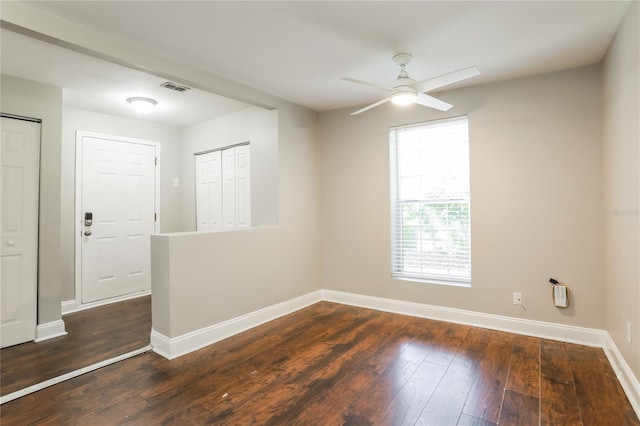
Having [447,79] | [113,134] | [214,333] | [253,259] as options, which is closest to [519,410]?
[447,79]

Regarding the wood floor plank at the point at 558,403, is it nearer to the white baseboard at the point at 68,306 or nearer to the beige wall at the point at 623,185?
the beige wall at the point at 623,185

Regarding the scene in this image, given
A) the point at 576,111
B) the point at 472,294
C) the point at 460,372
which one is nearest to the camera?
the point at 460,372

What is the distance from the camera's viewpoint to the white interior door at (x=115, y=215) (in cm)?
422

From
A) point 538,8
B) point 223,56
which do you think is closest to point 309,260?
point 223,56

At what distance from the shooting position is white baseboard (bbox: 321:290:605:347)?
2899 millimetres

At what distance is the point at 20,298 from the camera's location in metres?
3.08

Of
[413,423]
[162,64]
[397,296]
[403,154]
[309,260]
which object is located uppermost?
[162,64]

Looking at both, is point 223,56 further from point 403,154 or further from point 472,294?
point 472,294

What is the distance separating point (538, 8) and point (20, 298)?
4.80 metres

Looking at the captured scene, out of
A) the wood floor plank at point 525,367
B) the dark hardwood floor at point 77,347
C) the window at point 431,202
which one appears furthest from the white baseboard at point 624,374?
the dark hardwood floor at point 77,347

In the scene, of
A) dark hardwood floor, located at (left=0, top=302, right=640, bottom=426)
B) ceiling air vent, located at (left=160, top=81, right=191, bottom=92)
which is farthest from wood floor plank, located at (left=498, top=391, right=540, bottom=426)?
ceiling air vent, located at (left=160, top=81, right=191, bottom=92)

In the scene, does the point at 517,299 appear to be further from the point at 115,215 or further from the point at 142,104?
the point at 115,215

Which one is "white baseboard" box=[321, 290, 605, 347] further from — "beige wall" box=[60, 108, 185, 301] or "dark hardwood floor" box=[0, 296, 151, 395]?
"beige wall" box=[60, 108, 185, 301]

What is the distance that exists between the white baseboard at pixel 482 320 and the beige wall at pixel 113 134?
9.36 ft
